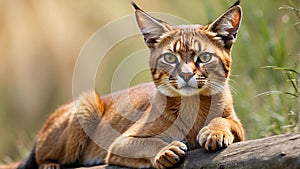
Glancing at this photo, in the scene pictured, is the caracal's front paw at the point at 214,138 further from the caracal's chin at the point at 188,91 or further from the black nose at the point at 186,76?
the black nose at the point at 186,76

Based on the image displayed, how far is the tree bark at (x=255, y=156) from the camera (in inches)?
168

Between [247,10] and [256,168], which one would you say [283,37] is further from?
[256,168]

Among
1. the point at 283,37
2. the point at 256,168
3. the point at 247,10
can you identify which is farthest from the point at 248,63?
the point at 256,168

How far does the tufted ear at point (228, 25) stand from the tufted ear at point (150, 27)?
349 millimetres

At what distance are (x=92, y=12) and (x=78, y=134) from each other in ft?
20.1

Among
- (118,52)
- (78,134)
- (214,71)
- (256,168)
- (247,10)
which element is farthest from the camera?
(118,52)

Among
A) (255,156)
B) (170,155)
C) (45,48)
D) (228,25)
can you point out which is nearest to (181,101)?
(170,155)

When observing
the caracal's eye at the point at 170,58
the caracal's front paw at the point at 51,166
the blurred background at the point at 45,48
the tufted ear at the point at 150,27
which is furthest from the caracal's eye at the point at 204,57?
the blurred background at the point at 45,48

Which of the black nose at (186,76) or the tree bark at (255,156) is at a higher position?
the black nose at (186,76)

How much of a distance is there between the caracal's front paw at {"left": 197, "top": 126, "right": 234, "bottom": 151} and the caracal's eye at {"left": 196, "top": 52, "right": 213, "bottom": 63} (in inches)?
17.9

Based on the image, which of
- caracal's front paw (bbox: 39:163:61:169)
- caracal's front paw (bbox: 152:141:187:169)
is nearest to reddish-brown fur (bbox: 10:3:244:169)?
caracal's front paw (bbox: 152:141:187:169)

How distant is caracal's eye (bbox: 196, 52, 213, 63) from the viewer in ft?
16.4

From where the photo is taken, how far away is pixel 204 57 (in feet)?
16.5

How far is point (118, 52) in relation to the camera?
11875 millimetres
